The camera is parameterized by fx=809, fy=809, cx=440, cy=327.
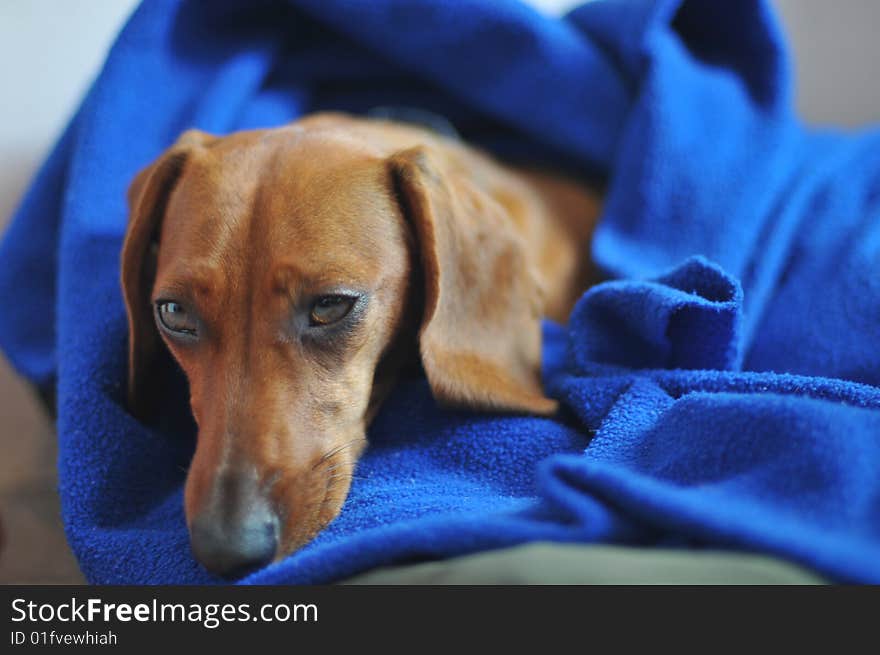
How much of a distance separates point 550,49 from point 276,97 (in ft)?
1.98

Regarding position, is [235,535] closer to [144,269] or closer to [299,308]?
[299,308]

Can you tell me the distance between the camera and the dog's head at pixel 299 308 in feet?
3.33

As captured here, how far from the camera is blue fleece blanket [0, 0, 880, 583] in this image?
818mm

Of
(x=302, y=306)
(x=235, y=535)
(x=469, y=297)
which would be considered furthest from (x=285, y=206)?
(x=235, y=535)

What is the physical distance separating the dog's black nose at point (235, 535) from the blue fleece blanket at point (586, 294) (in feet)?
0.21

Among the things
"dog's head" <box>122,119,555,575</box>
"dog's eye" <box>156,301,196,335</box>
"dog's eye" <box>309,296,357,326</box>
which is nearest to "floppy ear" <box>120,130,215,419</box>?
"dog's head" <box>122,119,555,575</box>

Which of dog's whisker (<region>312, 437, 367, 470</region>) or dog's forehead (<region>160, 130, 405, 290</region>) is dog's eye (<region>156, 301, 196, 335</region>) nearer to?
dog's forehead (<region>160, 130, 405, 290</region>)

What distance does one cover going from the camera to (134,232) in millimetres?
1265

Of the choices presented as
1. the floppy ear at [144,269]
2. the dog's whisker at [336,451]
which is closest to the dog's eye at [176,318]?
the floppy ear at [144,269]

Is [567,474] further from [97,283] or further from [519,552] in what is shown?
[97,283]

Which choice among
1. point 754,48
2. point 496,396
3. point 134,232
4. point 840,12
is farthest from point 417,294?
point 840,12

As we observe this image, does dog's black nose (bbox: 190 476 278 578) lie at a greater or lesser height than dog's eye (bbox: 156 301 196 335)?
lesser

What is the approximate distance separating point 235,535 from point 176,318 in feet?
1.20

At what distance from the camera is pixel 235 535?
93 cm
